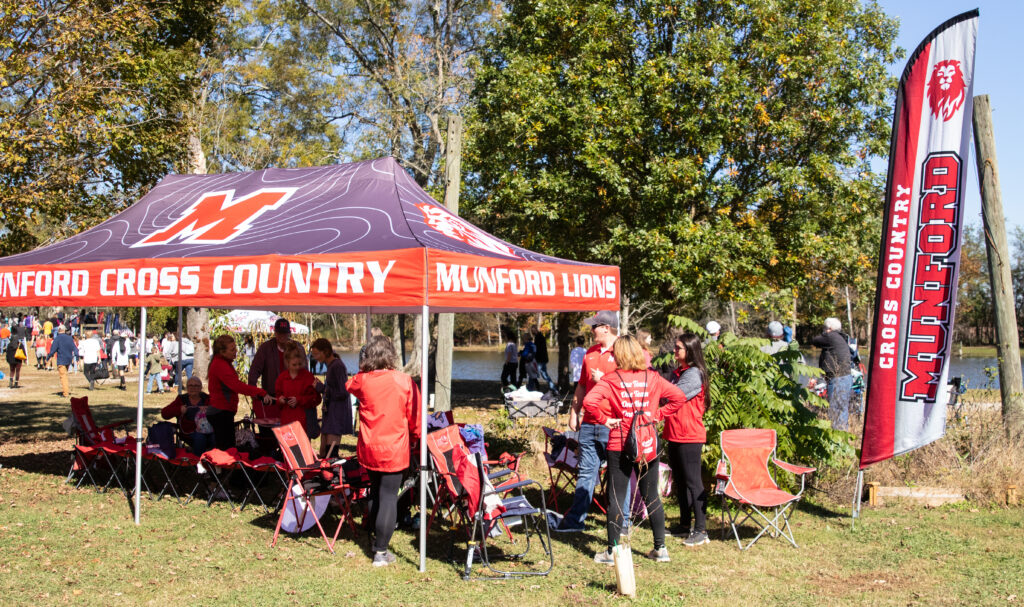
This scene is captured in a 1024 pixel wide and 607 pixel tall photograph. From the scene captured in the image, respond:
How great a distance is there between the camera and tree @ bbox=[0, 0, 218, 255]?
31.3 ft

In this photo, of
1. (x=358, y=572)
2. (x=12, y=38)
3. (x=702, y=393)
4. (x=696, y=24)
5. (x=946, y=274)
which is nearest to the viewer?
(x=358, y=572)

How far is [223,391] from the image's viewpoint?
7832 millimetres

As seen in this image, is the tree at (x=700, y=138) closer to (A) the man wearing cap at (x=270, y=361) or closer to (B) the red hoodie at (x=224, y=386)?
(A) the man wearing cap at (x=270, y=361)

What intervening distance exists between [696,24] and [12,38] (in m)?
10.9

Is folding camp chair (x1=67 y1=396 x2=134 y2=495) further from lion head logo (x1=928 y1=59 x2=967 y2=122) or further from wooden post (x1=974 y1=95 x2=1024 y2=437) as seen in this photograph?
wooden post (x1=974 y1=95 x2=1024 y2=437)

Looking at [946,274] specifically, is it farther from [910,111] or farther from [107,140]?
[107,140]

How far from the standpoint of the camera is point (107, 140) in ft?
33.4

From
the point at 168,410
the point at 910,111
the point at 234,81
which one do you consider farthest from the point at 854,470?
the point at 234,81

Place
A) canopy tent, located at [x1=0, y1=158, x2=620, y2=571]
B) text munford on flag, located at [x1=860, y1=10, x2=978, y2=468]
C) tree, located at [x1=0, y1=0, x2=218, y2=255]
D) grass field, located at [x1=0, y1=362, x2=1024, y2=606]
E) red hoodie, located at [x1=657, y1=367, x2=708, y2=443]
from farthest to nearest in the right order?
tree, located at [x1=0, y1=0, x2=218, y2=255]
text munford on flag, located at [x1=860, y1=10, x2=978, y2=468]
red hoodie, located at [x1=657, y1=367, x2=708, y2=443]
canopy tent, located at [x1=0, y1=158, x2=620, y2=571]
grass field, located at [x1=0, y1=362, x2=1024, y2=606]

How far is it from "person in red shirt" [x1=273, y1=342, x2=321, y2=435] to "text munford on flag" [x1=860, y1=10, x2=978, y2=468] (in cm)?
503

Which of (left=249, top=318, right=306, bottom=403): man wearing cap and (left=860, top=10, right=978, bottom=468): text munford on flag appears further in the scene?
(left=249, top=318, right=306, bottom=403): man wearing cap

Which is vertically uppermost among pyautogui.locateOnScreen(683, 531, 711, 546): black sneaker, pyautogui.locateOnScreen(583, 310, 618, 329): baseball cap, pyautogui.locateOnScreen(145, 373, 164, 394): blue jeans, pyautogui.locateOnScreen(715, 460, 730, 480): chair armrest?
pyautogui.locateOnScreen(583, 310, 618, 329): baseball cap

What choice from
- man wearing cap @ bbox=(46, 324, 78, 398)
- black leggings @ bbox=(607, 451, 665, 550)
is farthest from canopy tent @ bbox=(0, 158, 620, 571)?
man wearing cap @ bbox=(46, 324, 78, 398)

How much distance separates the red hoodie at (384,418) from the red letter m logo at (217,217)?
220cm
